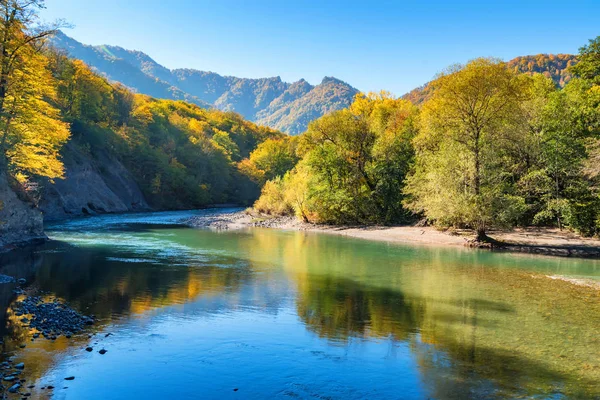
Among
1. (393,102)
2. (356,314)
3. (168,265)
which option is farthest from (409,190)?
(356,314)

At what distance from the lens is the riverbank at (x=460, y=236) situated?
3347 centimetres

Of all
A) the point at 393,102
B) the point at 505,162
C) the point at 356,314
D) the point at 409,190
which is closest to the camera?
the point at 356,314

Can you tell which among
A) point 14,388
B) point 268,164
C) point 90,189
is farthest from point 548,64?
point 14,388

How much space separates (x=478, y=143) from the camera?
3722cm

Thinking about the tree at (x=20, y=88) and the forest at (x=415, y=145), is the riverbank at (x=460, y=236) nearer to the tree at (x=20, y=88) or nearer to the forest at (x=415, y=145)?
the forest at (x=415, y=145)

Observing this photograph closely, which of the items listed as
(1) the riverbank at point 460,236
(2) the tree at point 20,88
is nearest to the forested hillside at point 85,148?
(2) the tree at point 20,88

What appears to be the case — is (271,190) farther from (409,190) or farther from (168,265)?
(168,265)

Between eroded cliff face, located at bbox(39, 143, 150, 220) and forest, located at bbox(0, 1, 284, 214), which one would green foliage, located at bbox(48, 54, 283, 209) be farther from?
eroded cliff face, located at bbox(39, 143, 150, 220)

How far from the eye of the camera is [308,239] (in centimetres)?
4253

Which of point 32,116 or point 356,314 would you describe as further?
point 32,116

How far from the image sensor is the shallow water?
10.0m

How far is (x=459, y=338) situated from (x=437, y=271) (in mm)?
12457

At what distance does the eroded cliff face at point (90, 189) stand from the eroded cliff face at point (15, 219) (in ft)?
75.3

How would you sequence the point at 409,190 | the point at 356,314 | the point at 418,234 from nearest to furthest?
1. the point at 356,314
2. the point at 418,234
3. the point at 409,190
